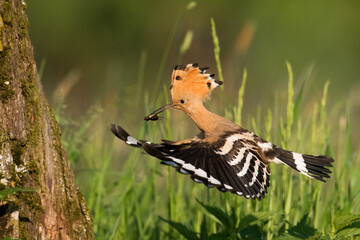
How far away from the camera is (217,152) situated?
2678 mm

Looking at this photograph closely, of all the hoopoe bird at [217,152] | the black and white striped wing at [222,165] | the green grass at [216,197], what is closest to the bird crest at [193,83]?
the hoopoe bird at [217,152]

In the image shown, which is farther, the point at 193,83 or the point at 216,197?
the point at 216,197

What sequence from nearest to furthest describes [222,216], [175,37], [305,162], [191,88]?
[222,216] < [191,88] < [305,162] < [175,37]

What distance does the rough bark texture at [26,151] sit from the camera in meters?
2.08

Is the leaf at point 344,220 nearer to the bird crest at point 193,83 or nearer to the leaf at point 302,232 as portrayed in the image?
the leaf at point 302,232

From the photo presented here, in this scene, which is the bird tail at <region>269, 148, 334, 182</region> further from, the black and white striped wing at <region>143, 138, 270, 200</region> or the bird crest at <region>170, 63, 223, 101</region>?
the bird crest at <region>170, 63, 223, 101</region>

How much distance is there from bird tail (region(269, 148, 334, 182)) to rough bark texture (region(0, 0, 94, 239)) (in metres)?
1.06

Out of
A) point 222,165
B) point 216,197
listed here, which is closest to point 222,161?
point 222,165

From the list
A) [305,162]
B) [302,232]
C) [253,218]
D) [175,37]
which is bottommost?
[302,232]

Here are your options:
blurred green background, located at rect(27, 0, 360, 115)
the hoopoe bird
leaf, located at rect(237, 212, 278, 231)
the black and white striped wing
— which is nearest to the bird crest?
the hoopoe bird

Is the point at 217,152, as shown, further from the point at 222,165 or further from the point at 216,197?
the point at 216,197

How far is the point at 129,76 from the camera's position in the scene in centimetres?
745

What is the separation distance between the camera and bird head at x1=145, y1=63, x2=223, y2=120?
2.82 metres

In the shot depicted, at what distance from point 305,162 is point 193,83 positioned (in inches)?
24.5
